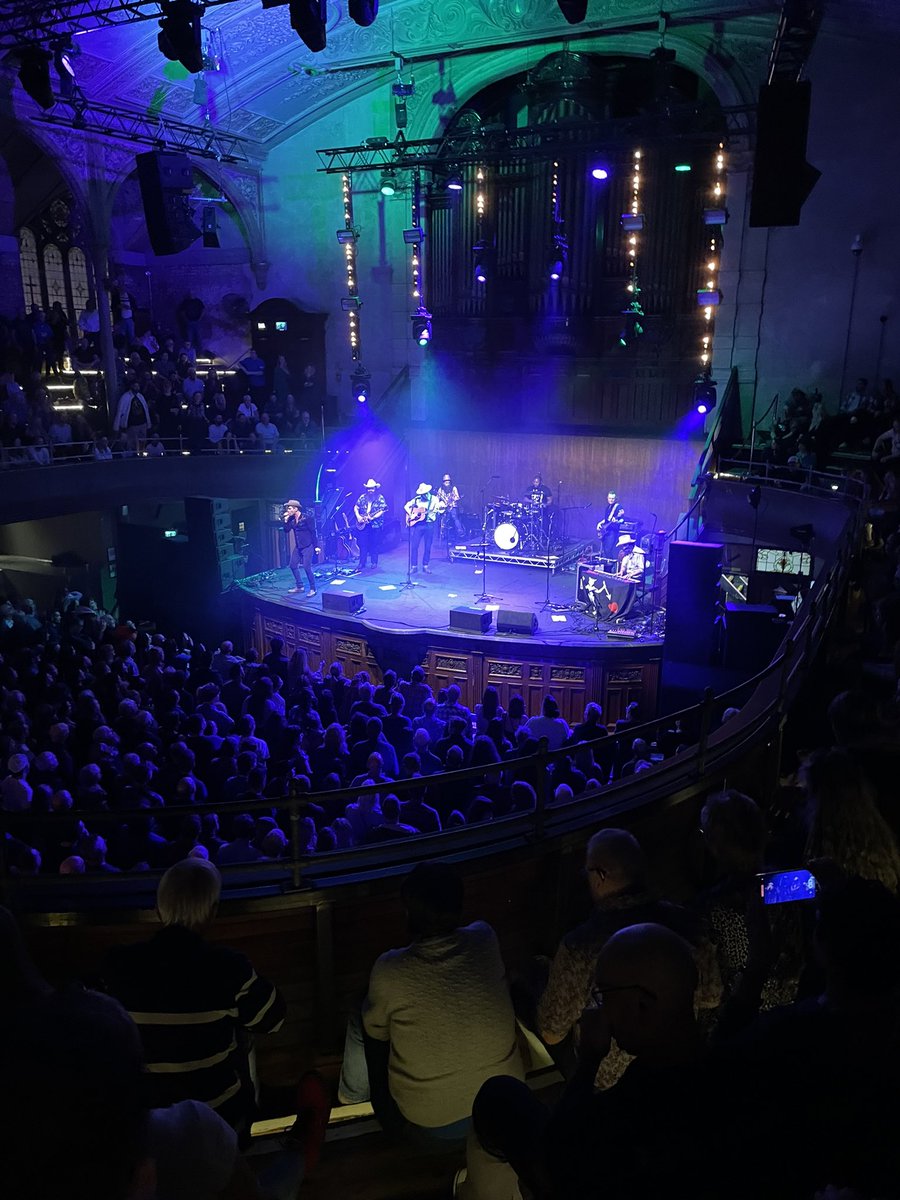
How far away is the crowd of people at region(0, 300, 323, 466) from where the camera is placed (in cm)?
1409

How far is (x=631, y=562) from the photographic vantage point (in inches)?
472

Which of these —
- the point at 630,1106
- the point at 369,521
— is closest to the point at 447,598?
the point at 369,521

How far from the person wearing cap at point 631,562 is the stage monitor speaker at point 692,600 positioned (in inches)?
103

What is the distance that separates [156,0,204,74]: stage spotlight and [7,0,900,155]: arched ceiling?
14.6 ft

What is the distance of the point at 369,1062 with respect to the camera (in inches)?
91.4

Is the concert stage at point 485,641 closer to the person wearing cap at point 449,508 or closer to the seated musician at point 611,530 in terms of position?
the seated musician at point 611,530

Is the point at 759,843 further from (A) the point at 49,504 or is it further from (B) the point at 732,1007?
(A) the point at 49,504

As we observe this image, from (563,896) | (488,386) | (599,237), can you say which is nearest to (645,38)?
(599,237)

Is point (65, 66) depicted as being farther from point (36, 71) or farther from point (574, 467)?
point (574, 467)

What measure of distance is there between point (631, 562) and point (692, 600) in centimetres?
303

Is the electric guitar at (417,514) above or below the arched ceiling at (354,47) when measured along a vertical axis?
below

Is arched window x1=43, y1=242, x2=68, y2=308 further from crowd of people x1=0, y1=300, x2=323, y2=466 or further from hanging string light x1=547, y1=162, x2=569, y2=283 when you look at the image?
hanging string light x1=547, y1=162, x2=569, y2=283

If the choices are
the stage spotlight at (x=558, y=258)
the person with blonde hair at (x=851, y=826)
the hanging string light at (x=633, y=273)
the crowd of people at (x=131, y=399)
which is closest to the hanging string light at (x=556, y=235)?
the stage spotlight at (x=558, y=258)

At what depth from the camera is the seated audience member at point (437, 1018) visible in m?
2.22
